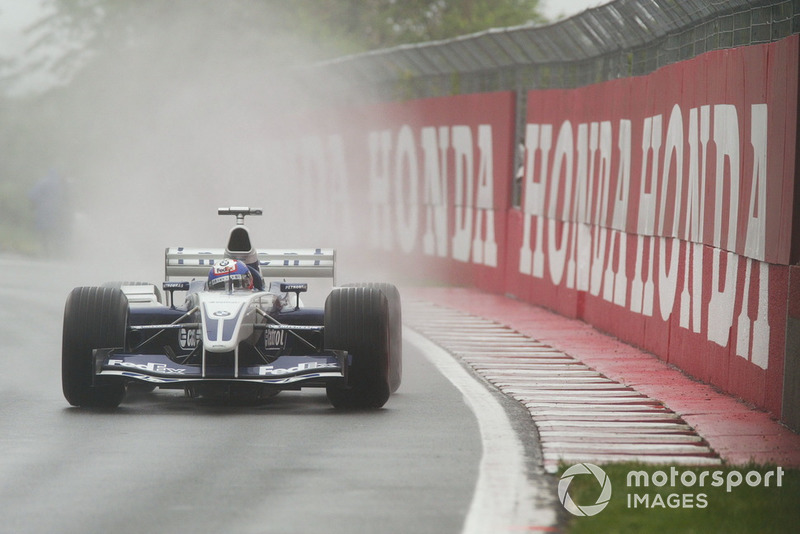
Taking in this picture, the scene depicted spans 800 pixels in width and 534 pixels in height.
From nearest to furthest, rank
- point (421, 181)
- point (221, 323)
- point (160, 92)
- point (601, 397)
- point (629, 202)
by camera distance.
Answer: point (221, 323), point (601, 397), point (629, 202), point (421, 181), point (160, 92)

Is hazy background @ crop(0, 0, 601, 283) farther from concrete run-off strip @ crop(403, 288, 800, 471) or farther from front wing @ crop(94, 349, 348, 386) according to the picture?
front wing @ crop(94, 349, 348, 386)

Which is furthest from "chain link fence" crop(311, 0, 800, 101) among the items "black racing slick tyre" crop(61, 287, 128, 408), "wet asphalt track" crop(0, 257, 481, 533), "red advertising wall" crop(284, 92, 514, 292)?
"black racing slick tyre" crop(61, 287, 128, 408)

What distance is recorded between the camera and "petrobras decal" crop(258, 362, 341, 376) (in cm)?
998

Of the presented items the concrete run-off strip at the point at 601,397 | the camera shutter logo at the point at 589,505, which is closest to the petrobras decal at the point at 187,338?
the concrete run-off strip at the point at 601,397

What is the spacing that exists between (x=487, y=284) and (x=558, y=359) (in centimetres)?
764

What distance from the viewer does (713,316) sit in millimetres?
11398

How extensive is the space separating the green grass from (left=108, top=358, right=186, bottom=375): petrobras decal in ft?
9.73

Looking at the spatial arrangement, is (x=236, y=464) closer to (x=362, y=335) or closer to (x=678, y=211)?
(x=362, y=335)

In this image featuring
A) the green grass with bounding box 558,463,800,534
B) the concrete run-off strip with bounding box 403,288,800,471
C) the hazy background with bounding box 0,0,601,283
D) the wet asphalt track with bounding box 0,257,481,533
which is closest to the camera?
the green grass with bounding box 558,463,800,534

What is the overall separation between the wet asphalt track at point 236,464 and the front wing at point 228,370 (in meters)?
0.23

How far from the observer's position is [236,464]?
8.17 m

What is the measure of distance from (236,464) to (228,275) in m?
2.65

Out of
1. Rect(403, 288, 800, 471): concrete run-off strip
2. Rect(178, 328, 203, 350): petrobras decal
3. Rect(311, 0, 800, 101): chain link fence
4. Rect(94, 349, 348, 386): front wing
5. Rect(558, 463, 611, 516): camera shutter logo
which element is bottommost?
Rect(403, 288, 800, 471): concrete run-off strip

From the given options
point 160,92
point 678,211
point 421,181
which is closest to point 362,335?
point 678,211
